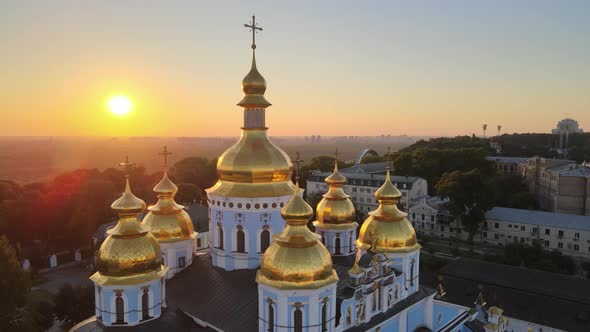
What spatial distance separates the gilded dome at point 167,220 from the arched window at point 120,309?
3569mm

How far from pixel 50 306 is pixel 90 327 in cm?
952

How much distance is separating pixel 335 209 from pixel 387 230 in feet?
9.69

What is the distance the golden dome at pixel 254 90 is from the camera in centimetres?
1583

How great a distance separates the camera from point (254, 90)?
16.0 metres

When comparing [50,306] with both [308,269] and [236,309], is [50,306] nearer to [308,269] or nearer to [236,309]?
[236,309]

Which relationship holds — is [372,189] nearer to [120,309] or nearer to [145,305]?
→ [145,305]

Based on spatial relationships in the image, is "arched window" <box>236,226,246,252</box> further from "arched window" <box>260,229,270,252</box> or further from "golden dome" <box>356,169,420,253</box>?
"golden dome" <box>356,169,420,253</box>

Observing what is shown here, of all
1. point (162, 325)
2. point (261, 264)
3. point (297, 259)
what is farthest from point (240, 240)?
point (297, 259)

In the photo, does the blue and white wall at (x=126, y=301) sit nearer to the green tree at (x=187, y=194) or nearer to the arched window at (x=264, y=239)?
the arched window at (x=264, y=239)

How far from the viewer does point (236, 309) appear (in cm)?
1302

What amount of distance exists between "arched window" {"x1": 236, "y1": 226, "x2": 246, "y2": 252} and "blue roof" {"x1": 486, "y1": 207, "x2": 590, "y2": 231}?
99.4 ft

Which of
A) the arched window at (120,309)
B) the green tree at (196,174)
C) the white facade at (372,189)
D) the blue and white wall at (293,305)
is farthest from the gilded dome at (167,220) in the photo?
the green tree at (196,174)

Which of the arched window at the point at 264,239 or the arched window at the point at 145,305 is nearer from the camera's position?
the arched window at the point at 145,305

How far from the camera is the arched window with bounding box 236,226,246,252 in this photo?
15109mm
